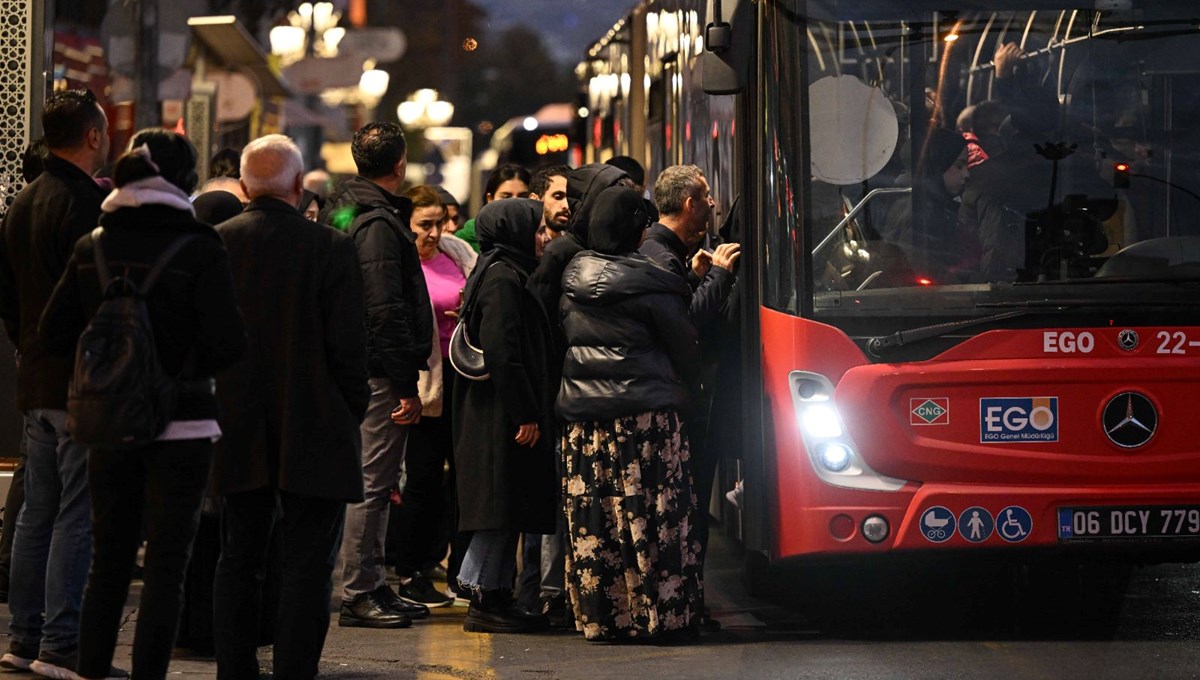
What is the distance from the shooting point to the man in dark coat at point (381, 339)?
330 inches

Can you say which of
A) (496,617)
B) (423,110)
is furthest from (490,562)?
(423,110)

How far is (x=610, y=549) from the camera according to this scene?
8281mm

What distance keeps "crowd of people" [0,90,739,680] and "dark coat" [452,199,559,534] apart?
0.01 meters

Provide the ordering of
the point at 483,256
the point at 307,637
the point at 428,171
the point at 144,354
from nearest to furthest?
the point at 144,354 → the point at 307,637 → the point at 483,256 → the point at 428,171

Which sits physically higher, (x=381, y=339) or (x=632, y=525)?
(x=381, y=339)

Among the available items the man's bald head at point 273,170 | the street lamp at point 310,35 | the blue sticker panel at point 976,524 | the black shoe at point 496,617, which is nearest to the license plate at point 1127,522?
the blue sticker panel at point 976,524

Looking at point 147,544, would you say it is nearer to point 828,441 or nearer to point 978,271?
point 828,441

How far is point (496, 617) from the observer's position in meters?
8.66

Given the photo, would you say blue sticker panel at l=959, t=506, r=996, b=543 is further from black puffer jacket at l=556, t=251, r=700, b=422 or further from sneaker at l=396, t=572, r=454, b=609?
sneaker at l=396, t=572, r=454, b=609

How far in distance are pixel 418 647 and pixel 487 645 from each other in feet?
0.93

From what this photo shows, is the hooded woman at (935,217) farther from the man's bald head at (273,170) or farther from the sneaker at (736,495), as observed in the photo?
the man's bald head at (273,170)

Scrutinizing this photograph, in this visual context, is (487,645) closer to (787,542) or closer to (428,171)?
(787,542)

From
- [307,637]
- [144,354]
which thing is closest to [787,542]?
[307,637]

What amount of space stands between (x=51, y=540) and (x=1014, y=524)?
3707mm
